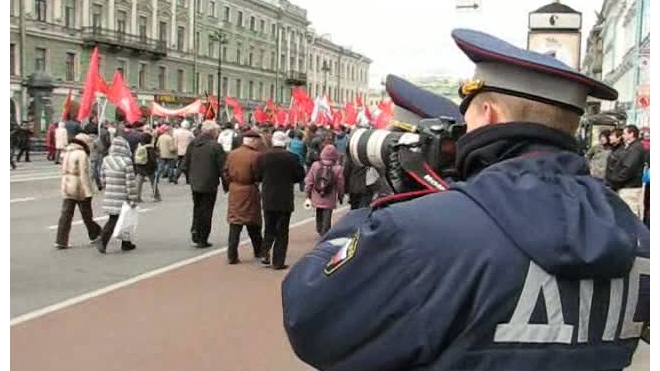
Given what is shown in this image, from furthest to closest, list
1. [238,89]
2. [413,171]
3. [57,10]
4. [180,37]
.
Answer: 1. [238,89]
2. [180,37]
3. [57,10]
4. [413,171]

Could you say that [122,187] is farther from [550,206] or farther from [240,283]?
[550,206]

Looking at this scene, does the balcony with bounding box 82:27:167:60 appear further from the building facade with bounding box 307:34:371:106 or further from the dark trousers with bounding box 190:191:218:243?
the dark trousers with bounding box 190:191:218:243

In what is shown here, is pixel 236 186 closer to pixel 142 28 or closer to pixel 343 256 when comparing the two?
pixel 343 256

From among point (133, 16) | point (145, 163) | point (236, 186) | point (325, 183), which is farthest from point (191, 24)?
point (236, 186)

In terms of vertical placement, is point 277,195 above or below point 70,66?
below

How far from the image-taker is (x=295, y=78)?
96375 millimetres

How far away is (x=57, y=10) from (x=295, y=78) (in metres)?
45.0

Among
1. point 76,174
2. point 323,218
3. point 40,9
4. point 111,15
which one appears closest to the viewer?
point 76,174

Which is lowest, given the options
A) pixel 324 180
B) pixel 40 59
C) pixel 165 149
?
pixel 165 149

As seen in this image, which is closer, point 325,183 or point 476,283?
point 476,283

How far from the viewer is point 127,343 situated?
624cm

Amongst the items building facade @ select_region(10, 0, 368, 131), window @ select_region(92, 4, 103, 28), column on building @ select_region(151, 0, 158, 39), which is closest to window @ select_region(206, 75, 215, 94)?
building facade @ select_region(10, 0, 368, 131)

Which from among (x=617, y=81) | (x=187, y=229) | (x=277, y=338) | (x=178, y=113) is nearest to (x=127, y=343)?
(x=277, y=338)

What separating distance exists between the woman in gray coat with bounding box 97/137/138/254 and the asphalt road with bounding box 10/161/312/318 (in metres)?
0.39
